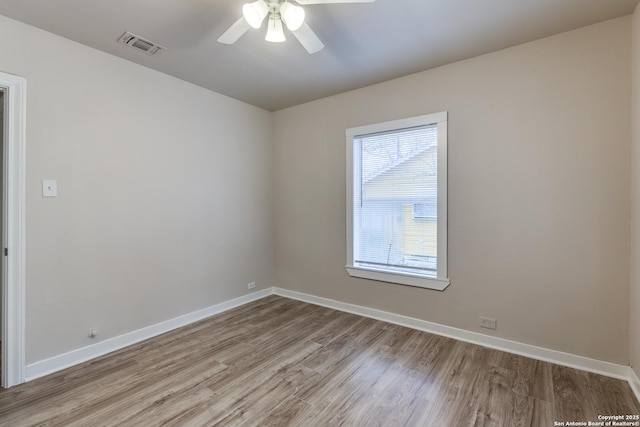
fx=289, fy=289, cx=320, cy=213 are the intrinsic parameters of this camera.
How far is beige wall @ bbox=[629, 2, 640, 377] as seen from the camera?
6.56ft

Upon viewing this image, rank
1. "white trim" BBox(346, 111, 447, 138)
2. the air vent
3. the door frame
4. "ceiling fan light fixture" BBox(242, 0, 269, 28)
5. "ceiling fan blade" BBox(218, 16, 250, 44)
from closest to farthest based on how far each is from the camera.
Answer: "ceiling fan light fixture" BBox(242, 0, 269, 28), "ceiling fan blade" BBox(218, 16, 250, 44), the door frame, the air vent, "white trim" BBox(346, 111, 447, 138)

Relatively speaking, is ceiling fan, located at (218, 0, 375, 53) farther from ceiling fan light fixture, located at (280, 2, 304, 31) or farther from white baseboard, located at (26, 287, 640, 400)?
white baseboard, located at (26, 287, 640, 400)

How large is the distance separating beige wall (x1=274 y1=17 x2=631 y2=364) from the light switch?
306cm

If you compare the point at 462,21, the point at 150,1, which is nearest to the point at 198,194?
the point at 150,1

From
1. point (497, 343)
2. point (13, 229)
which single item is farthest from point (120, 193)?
point (497, 343)

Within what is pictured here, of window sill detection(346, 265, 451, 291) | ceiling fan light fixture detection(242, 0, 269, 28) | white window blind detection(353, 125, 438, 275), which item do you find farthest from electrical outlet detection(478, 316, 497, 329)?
ceiling fan light fixture detection(242, 0, 269, 28)

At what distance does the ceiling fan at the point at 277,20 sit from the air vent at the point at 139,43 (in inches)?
37.7

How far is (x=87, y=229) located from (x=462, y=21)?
348 centimetres

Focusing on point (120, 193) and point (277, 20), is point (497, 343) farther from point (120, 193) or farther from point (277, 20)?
point (120, 193)

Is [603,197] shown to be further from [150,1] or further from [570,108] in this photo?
[150,1]

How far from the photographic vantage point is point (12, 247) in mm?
2119

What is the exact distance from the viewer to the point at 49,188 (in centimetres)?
229

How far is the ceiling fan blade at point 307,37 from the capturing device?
5.98ft

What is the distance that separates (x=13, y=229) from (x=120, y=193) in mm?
760
